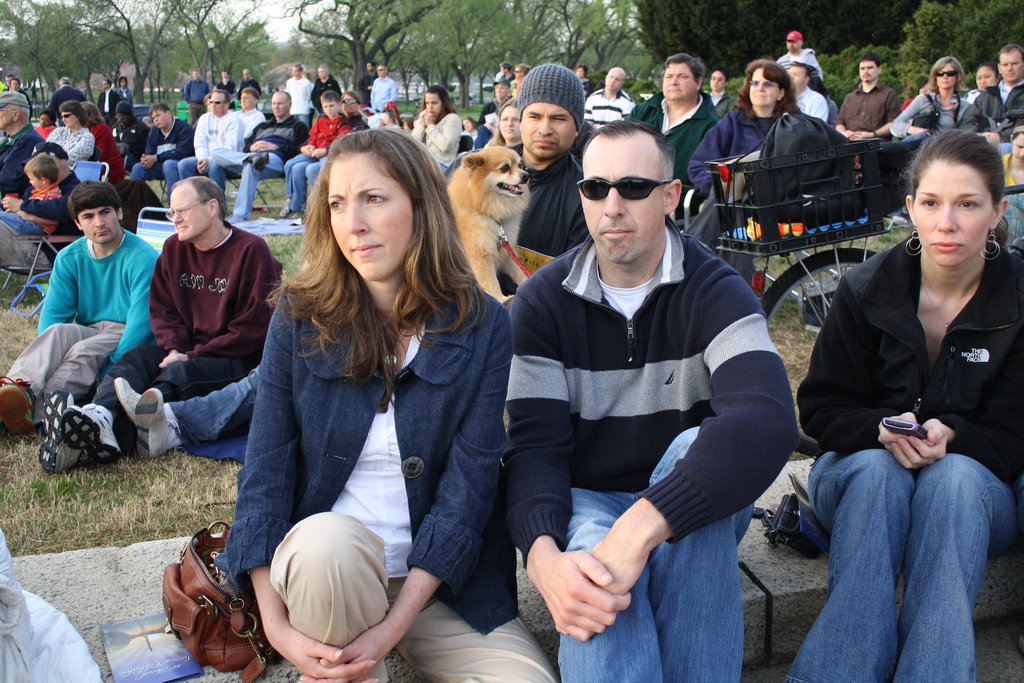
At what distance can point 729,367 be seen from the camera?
203 centimetres

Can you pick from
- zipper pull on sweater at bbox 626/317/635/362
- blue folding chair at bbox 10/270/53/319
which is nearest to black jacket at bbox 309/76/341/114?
blue folding chair at bbox 10/270/53/319

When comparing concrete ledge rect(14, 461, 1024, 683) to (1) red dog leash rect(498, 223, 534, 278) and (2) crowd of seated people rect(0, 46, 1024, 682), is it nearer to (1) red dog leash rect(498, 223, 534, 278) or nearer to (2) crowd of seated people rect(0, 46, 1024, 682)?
(2) crowd of seated people rect(0, 46, 1024, 682)

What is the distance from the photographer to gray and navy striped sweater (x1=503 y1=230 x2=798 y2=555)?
2053 millimetres

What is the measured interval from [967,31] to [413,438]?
2077 cm

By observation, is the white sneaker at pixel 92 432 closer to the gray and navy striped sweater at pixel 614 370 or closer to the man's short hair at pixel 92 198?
the man's short hair at pixel 92 198

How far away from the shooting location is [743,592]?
2.53m

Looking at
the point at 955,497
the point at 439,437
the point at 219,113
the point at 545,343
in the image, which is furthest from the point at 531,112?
the point at 219,113

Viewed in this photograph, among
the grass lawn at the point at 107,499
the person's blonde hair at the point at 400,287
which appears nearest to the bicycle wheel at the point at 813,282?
→ the person's blonde hair at the point at 400,287

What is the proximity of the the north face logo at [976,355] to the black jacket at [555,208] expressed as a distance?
2.01 meters

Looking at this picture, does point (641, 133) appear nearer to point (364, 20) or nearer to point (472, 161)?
point (472, 161)

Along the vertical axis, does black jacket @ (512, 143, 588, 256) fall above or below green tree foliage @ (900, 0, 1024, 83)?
below

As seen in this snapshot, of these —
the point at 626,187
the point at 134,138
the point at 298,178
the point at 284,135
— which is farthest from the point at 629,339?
the point at 134,138

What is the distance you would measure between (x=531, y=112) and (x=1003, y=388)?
251 cm

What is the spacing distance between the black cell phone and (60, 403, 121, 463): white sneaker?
11.1 ft
